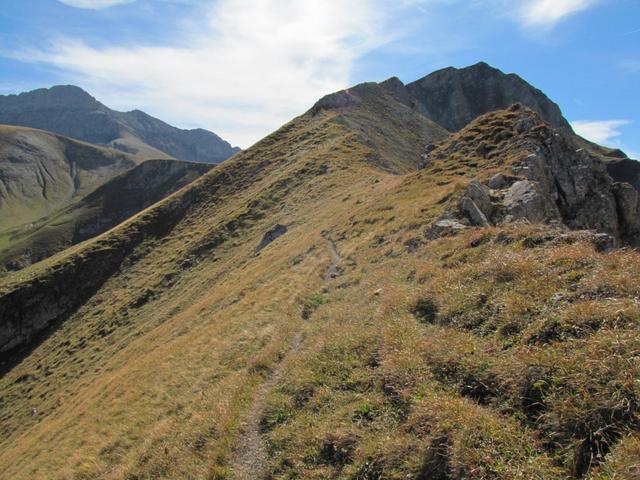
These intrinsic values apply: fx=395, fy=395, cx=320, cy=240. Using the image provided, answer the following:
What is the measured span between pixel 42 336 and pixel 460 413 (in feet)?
272

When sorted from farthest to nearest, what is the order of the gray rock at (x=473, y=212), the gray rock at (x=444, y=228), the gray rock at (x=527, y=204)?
the gray rock at (x=527, y=204), the gray rock at (x=473, y=212), the gray rock at (x=444, y=228)

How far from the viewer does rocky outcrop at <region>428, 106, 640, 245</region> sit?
803 inches

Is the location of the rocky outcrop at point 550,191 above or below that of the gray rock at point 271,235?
above

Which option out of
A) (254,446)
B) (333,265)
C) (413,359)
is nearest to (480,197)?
(333,265)

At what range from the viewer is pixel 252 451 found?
10742 millimetres

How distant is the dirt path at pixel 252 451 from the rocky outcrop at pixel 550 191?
13081mm

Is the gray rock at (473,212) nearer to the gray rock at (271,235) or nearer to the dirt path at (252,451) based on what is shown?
the dirt path at (252,451)

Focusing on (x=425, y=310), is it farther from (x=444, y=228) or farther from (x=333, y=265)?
(x=333, y=265)

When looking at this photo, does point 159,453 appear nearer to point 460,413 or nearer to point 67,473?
point 67,473

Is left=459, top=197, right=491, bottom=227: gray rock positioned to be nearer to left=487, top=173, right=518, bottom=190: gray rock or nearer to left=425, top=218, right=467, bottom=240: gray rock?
left=425, top=218, right=467, bottom=240: gray rock

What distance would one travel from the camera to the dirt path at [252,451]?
10.2 m

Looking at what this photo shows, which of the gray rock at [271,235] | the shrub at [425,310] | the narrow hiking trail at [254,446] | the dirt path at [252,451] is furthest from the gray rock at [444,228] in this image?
Answer: the gray rock at [271,235]

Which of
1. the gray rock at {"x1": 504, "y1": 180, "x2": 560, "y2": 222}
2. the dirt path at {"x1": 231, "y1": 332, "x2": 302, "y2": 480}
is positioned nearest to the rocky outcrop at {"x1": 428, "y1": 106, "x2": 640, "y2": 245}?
the gray rock at {"x1": 504, "y1": 180, "x2": 560, "y2": 222}

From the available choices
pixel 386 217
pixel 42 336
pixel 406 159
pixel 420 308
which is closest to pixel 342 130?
pixel 406 159
